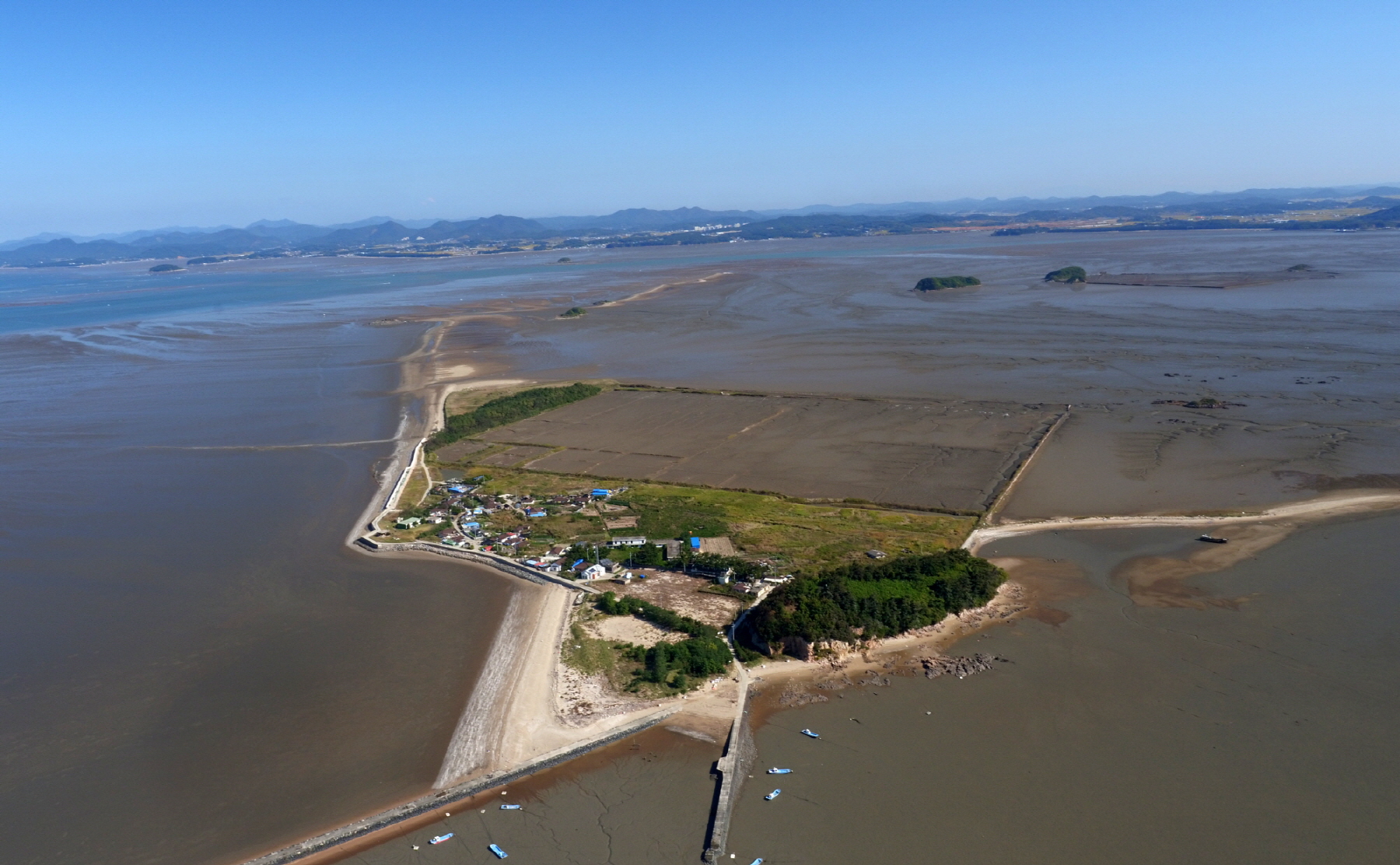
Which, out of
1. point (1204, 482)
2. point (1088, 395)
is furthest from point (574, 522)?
point (1088, 395)

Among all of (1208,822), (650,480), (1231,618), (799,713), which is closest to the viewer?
(1208,822)

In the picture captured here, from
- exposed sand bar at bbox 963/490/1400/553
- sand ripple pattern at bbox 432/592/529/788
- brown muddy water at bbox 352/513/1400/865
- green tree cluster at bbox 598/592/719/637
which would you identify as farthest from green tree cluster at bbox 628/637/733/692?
exposed sand bar at bbox 963/490/1400/553

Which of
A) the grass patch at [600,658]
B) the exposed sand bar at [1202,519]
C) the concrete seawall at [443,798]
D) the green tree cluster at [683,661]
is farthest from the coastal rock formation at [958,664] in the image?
the exposed sand bar at [1202,519]

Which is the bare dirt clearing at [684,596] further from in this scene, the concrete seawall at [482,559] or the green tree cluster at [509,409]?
the green tree cluster at [509,409]

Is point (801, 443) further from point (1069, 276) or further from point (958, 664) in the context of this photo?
point (1069, 276)

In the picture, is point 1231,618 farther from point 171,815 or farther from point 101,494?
point 101,494
